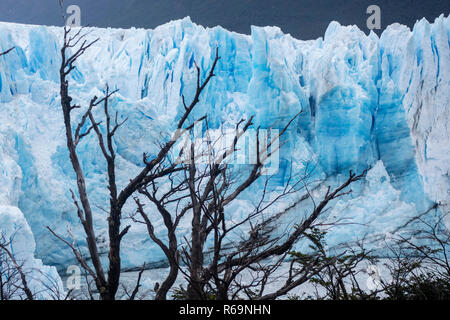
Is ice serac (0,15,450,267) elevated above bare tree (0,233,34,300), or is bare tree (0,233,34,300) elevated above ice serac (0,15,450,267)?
ice serac (0,15,450,267)

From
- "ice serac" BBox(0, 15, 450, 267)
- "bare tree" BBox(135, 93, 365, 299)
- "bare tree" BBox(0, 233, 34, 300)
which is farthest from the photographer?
"ice serac" BBox(0, 15, 450, 267)

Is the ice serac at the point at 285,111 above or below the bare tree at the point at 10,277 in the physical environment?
above

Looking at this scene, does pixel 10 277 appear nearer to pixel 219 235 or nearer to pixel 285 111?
pixel 219 235

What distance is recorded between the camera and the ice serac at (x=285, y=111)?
5.97m

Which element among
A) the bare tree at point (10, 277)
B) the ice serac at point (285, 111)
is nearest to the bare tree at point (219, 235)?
the bare tree at point (10, 277)

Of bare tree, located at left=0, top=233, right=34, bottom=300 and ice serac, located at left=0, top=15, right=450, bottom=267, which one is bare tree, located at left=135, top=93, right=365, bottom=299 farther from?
ice serac, located at left=0, top=15, right=450, bottom=267

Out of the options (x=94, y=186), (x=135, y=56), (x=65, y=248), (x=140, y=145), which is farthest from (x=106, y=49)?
(x=65, y=248)

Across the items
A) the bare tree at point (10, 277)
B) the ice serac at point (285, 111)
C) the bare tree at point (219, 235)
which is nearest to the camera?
the bare tree at point (219, 235)

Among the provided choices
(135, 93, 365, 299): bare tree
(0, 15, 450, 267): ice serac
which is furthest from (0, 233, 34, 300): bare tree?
(0, 15, 450, 267): ice serac

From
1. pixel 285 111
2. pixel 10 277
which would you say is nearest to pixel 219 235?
pixel 10 277

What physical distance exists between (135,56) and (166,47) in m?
0.73

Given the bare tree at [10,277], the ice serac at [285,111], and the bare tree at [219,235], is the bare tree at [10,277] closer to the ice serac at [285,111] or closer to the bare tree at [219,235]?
the bare tree at [219,235]

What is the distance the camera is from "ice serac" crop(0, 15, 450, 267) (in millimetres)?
5973

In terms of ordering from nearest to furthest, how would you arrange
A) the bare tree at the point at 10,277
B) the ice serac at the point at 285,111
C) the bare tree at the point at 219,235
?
the bare tree at the point at 219,235 → the bare tree at the point at 10,277 → the ice serac at the point at 285,111
